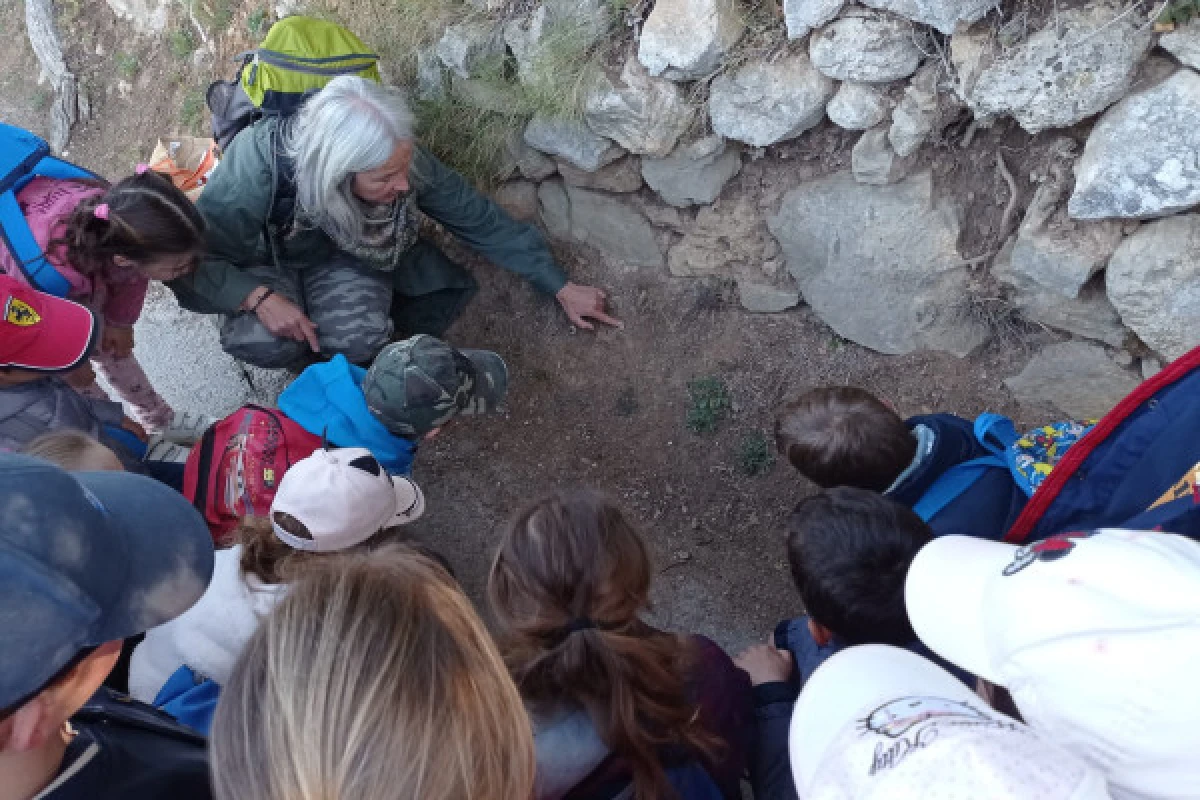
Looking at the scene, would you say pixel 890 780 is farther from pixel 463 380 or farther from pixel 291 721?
pixel 463 380

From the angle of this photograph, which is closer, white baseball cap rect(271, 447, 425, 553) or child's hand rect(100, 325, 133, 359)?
white baseball cap rect(271, 447, 425, 553)

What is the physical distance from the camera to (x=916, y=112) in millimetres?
2414

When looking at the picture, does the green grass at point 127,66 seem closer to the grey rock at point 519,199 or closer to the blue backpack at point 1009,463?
the grey rock at point 519,199

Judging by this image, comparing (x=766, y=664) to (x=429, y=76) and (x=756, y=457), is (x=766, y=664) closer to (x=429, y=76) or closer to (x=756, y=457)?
(x=756, y=457)

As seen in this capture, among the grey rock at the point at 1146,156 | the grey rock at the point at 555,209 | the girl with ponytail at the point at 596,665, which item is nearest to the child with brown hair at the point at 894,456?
the girl with ponytail at the point at 596,665

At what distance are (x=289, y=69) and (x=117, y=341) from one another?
1029 mm

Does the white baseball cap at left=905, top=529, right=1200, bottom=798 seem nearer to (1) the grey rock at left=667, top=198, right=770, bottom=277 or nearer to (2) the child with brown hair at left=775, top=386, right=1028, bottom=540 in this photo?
(2) the child with brown hair at left=775, top=386, right=1028, bottom=540

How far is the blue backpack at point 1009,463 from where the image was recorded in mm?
1921

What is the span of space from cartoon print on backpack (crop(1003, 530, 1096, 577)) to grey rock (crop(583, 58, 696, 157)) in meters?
1.89

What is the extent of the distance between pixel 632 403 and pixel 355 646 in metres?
2.14

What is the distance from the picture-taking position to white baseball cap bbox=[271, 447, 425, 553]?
1893 millimetres

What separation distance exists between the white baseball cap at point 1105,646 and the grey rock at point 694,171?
187 cm

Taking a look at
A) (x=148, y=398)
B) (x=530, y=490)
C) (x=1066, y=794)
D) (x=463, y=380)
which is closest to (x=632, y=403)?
(x=530, y=490)

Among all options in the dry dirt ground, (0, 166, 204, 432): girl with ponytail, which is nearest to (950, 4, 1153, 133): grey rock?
the dry dirt ground
